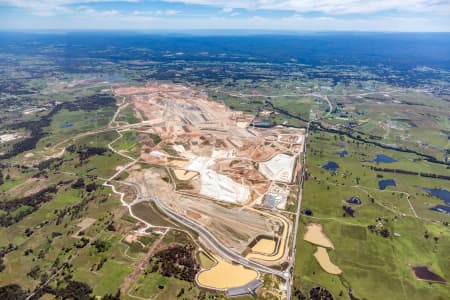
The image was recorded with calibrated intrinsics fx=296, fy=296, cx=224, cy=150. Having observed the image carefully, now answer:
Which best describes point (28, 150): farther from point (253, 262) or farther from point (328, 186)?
point (328, 186)

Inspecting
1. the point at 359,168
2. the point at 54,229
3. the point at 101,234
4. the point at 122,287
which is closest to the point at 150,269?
the point at 122,287

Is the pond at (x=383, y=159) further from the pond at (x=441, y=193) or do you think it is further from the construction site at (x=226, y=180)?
the construction site at (x=226, y=180)

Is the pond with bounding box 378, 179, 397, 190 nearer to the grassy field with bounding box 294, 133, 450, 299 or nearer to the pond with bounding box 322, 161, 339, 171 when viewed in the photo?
the grassy field with bounding box 294, 133, 450, 299

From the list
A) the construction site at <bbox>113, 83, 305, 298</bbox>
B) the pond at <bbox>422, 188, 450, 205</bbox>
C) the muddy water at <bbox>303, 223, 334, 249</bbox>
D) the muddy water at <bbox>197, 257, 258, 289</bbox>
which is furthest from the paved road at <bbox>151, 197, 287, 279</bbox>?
the pond at <bbox>422, 188, 450, 205</bbox>

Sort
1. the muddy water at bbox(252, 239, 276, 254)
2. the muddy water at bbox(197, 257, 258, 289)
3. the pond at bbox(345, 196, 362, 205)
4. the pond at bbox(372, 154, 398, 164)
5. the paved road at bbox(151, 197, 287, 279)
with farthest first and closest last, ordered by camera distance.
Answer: the pond at bbox(372, 154, 398, 164) < the pond at bbox(345, 196, 362, 205) < the muddy water at bbox(252, 239, 276, 254) < the paved road at bbox(151, 197, 287, 279) < the muddy water at bbox(197, 257, 258, 289)

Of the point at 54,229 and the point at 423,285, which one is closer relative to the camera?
the point at 423,285

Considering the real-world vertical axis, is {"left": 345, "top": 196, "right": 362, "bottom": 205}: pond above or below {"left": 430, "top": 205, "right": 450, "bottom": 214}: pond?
above

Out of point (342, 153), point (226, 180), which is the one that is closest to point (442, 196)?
point (342, 153)
